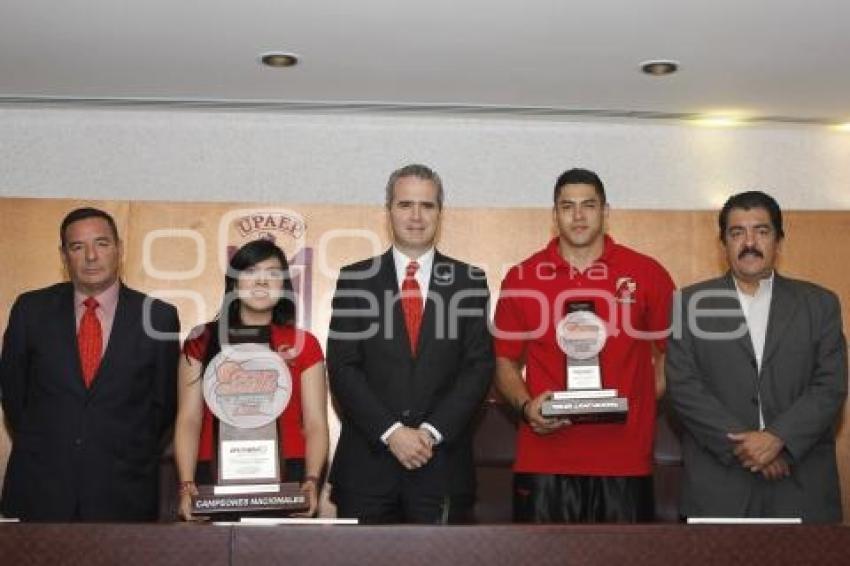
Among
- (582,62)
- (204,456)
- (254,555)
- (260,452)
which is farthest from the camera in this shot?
(582,62)

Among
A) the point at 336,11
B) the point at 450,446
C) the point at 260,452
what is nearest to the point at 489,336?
the point at 450,446

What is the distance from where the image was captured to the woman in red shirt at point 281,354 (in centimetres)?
362

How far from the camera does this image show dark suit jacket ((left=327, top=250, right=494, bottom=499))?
3.63m

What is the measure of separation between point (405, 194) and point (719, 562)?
1.81 m

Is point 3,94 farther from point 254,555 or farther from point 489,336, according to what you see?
point 254,555

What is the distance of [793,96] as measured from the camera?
495 centimetres

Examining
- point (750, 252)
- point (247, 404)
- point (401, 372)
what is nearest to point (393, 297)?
point (401, 372)

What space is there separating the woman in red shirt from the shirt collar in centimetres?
40

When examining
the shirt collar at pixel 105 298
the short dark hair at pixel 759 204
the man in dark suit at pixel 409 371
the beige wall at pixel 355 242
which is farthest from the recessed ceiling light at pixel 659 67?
the shirt collar at pixel 105 298

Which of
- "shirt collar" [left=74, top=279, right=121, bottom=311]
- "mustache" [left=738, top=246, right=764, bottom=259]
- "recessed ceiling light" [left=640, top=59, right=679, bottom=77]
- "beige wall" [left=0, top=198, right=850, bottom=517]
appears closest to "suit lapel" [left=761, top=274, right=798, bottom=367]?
"mustache" [left=738, top=246, right=764, bottom=259]

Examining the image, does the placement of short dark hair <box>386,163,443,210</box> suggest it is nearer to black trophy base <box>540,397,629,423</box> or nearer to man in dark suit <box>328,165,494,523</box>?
man in dark suit <box>328,165,494,523</box>

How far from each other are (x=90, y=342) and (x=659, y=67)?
7.81 ft

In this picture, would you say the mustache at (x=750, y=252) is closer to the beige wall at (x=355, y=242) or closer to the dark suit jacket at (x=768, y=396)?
the dark suit jacket at (x=768, y=396)

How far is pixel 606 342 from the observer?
381cm
